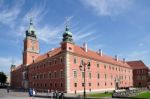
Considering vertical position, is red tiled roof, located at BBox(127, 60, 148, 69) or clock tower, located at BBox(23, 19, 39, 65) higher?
clock tower, located at BBox(23, 19, 39, 65)

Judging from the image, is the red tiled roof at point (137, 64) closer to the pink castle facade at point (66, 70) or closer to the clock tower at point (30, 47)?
the pink castle facade at point (66, 70)

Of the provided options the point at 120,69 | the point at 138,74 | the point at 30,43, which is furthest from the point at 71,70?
the point at 138,74

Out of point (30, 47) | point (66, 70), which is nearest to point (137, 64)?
point (30, 47)

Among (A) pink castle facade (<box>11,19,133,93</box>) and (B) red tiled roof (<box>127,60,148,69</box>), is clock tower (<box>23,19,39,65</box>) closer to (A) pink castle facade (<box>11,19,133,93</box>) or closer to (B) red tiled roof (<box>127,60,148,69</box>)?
(A) pink castle facade (<box>11,19,133,93</box>)

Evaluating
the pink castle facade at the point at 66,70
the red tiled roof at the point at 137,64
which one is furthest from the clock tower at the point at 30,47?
the red tiled roof at the point at 137,64

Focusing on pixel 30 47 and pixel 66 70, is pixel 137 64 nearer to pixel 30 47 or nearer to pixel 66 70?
pixel 30 47

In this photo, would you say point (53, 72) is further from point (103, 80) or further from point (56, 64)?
point (103, 80)

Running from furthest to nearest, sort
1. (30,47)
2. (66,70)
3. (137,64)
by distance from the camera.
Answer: (137,64), (30,47), (66,70)

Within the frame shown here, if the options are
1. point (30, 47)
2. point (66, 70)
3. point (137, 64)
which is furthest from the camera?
point (137, 64)

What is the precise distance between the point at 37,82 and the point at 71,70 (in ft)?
48.3

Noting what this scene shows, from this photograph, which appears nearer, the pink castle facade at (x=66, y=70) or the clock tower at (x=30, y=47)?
the pink castle facade at (x=66, y=70)

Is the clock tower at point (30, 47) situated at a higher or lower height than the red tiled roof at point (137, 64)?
higher

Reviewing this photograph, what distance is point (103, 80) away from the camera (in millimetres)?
66000

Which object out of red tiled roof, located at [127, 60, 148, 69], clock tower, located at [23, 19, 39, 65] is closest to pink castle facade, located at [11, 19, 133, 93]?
clock tower, located at [23, 19, 39, 65]
